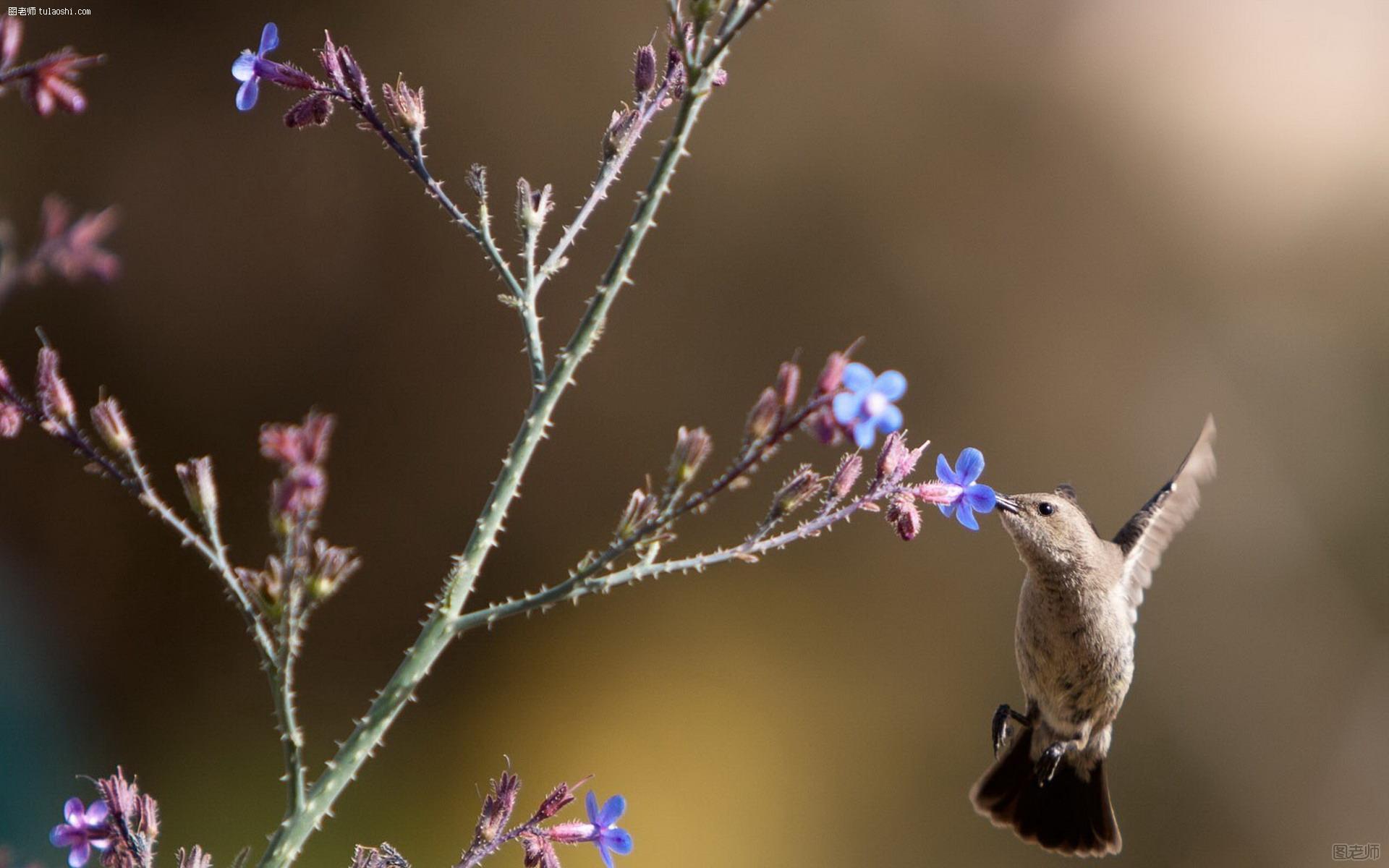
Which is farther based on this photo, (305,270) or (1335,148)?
(1335,148)

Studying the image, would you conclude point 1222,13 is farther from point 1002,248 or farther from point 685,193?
point 685,193

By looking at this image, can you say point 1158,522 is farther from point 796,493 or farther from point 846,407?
point 846,407

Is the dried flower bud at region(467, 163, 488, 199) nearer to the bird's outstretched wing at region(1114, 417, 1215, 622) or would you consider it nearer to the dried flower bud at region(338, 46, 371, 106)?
the dried flower bud at region(338, 46, 371, 106)

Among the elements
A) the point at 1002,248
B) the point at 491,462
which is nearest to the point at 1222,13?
the point at 1002,248

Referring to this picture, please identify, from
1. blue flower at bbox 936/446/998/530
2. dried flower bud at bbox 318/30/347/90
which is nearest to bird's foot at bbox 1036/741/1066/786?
blue flower at bbox 936/446/998/530

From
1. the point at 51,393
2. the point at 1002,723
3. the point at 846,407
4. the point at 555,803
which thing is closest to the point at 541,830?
the point at 555,803
